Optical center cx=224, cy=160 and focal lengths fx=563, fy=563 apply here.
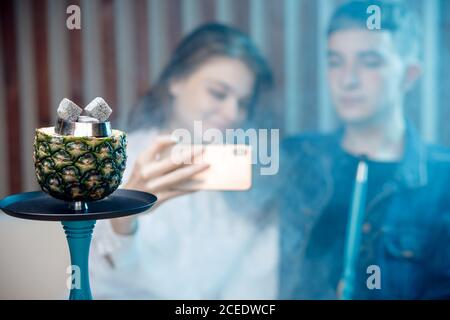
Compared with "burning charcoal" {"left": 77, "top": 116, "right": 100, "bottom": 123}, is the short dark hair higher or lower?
higher

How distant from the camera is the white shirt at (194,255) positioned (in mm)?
1732

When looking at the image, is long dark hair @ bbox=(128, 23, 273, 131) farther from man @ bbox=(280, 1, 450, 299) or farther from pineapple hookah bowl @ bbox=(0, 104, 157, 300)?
pineapple hookah bowl @ bbox=(0, 104, 157, 300)

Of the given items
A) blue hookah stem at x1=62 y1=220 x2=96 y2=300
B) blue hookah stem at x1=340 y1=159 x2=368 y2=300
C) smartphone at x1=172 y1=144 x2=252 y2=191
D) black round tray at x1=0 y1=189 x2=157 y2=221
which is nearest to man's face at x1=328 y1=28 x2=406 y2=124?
A: blue hookah stem at x1=340 y1=159 x2=368 y2=300

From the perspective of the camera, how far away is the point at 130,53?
67.5 inches

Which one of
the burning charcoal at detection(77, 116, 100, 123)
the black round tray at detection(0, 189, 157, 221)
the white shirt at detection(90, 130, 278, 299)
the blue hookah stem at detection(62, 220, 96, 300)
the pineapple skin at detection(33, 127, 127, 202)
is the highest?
the burning charcoal at detection(77, 116, 100, 123)

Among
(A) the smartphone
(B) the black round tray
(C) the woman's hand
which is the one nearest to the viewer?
(B) the black round tray

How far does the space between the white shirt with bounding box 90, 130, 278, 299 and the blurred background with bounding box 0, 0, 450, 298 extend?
0.76 ft

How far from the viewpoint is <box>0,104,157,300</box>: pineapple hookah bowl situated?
0.94 m

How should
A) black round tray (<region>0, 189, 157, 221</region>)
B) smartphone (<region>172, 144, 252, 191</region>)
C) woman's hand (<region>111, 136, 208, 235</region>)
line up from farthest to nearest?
smartphone (<region>172, 144, 252, 191</region>) < woman's hand (<region>111, 136, 208, 235</region>) < black round tray (<region>0, 189, 157, 221</region>)

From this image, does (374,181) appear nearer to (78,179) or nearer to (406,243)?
(406,243)

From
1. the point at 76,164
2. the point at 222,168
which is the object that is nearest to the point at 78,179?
the point at 76,164

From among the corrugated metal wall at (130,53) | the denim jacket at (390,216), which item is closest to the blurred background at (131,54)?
the corrugated metal wall at (130,53)

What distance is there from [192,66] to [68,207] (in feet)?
2.78
